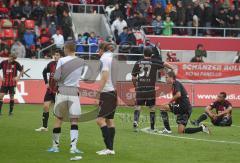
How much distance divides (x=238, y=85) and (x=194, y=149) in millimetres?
15418

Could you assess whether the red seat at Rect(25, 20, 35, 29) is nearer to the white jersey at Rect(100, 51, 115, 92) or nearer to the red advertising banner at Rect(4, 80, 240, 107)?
the red advertising banner at Rect(4, 80, 240, 107)

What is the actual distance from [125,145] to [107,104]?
213cm

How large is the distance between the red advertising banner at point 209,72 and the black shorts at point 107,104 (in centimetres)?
1918

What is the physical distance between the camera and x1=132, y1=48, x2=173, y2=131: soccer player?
20605 millimetres

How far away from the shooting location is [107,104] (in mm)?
15766

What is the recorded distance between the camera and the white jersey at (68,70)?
15656 millimetres

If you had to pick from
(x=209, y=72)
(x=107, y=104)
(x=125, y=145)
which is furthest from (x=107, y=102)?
(x=209, y=72)

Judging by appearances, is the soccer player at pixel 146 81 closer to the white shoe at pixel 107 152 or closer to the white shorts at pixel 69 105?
the white shoe at pixel 107 152

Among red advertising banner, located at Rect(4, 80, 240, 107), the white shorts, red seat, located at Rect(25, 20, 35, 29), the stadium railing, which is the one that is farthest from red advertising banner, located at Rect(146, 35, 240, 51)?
the white shorts

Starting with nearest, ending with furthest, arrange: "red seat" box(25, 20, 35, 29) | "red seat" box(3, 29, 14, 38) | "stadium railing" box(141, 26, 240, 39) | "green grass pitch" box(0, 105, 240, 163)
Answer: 1. "green grass pitch" box(0, 105, 240, 163)
2. "red seat" box(3, 29, 14, 38)
3. "red seat" box(25, 20, 35, 29)
4. "stadium railing" box(141, 26, 240, 39)

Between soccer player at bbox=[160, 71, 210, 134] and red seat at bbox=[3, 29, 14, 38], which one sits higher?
red seat at bbox=[3, 29, 14, 38]

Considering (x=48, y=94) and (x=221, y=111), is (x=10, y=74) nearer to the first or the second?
(x=48, y=94)

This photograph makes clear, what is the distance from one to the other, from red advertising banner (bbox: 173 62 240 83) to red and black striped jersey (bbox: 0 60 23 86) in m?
11.5

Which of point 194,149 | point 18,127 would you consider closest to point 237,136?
point 194,149
